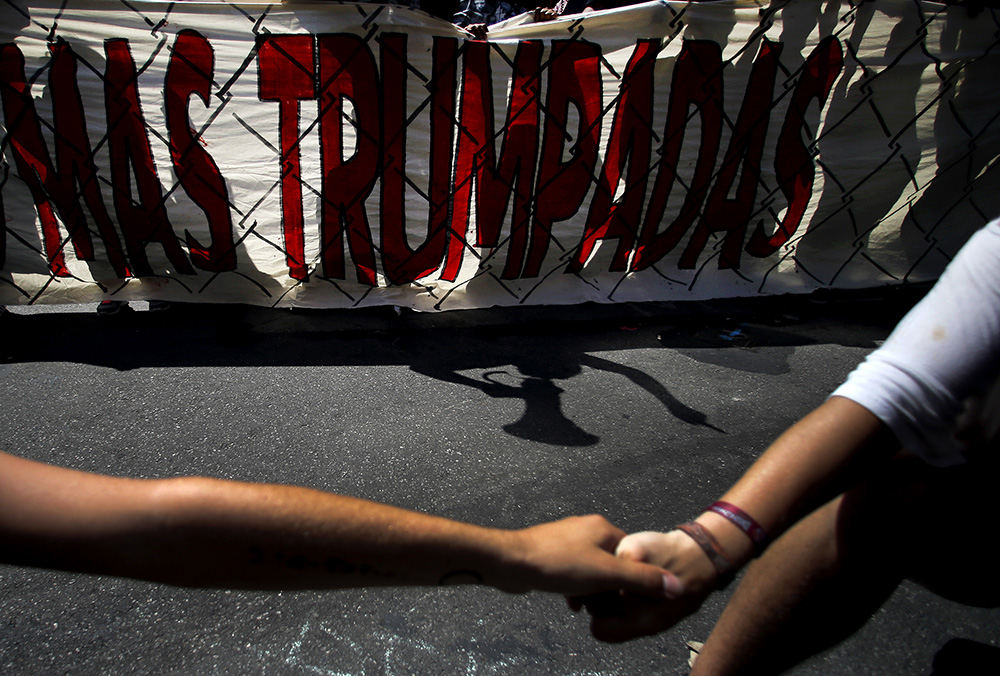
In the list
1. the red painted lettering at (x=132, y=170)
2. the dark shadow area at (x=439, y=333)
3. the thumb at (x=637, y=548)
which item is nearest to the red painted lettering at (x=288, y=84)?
the red painted lettering at (x=132, y=170)

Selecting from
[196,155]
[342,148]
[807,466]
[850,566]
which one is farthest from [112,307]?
[850,566]

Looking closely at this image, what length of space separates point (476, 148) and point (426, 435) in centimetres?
241

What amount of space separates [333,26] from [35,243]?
2.78m

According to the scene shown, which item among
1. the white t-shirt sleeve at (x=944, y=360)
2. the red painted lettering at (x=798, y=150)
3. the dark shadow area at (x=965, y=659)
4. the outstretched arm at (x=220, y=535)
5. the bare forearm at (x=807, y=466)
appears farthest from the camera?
the red painted lettering at (x=798, y=150)

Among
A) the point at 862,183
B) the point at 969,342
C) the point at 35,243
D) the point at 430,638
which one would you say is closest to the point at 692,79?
the point at 862,183

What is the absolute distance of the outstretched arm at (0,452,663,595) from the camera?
0.95m

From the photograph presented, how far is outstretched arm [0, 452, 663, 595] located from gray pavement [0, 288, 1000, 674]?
0.86 meters

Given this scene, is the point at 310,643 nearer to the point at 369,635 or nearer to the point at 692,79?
the point at 369,635

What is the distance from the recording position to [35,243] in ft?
13.9

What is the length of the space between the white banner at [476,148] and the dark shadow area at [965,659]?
331 centimetres

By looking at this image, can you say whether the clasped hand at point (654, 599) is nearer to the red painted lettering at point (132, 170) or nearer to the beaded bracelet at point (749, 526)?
the beaded bracelet at point (749, 526)

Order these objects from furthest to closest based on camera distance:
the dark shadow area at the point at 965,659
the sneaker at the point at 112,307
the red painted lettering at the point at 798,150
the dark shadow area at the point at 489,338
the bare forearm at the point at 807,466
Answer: the red painted lettering at the point at 798,150 → the sneaker at the point at 112,307 → the dark shadow area at the point at 489,338 → the dark shadow area at the point at 965,659 → the bare forearm at the point at 807,466

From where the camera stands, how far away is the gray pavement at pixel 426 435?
70.9 inches

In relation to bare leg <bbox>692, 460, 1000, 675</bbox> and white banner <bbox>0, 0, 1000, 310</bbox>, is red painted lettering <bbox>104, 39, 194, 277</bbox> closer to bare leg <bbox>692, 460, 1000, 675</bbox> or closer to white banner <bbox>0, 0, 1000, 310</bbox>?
white banner <bbox>0, 0, 1000, 310</bbox>
